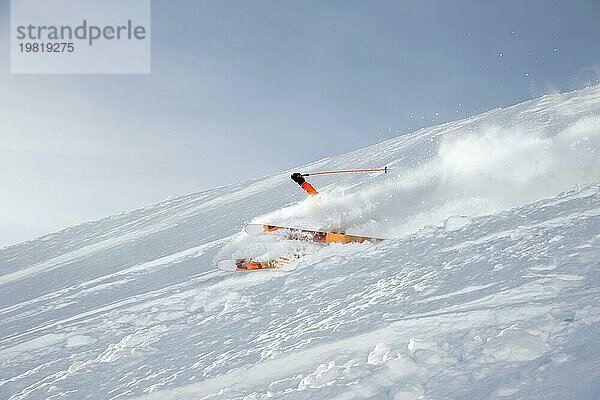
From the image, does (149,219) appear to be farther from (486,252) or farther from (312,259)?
(486,252)

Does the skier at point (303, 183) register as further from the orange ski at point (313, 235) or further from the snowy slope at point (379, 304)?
the orange ski at point (313, 235)

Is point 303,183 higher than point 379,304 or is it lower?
higher

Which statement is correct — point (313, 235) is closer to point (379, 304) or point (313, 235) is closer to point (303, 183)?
point (303, 183)

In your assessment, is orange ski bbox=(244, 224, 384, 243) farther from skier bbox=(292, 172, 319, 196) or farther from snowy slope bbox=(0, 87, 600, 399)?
skier bbox=(292, 172, 319, 196)

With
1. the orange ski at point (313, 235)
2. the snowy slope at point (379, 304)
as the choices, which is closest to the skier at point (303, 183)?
the snowy slope at point (379, 304)

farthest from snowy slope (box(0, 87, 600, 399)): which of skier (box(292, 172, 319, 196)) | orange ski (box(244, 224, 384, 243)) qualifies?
skier (box(292, 172, 319, 196))

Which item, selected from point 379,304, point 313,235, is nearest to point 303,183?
point 313,235

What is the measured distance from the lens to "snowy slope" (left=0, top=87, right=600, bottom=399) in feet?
11.9

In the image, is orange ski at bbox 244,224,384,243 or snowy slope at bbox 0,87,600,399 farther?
orange ski at bbox 244,224,384,243

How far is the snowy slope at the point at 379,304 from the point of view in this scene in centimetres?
364

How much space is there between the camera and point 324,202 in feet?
41.8

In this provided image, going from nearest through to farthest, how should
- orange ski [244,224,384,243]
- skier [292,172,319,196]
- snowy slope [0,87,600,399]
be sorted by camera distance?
snowy slope [0,87,600,399] < orange ski [244,224,384,243] < skier [292,172,319,196]

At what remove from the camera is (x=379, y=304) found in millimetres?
5258

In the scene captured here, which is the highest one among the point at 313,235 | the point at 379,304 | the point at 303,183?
the point at 303,183
